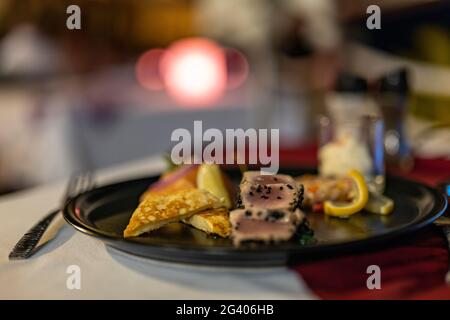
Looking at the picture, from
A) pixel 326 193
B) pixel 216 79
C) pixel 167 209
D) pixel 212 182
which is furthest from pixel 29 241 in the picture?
pixel 216 79

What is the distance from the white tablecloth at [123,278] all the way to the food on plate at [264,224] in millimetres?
46

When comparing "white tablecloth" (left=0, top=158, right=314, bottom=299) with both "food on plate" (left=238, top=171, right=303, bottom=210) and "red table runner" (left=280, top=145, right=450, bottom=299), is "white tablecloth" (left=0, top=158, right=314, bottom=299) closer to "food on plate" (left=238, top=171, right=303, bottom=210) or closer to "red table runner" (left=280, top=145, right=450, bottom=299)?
"red table runner" (left=280, top=145, right=450, bottom=299)

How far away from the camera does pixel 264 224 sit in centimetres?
80

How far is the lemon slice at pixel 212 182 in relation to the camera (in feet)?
3.54

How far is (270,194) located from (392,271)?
9.9 inches

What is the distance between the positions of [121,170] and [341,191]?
0.84 meters

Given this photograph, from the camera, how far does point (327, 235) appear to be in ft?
2.91

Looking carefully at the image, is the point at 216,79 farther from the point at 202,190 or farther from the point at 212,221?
the point at 212,221

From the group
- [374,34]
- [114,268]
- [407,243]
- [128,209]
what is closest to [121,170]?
[128,209]

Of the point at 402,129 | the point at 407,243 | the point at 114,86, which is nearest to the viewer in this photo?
the point at 407,243

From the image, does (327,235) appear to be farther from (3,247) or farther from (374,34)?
(374,34)

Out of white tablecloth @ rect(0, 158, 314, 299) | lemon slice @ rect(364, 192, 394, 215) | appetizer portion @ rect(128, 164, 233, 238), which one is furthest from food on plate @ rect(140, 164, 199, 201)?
lemon slice @ rect(364, 192, 394, 215)

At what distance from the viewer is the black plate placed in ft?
2.33

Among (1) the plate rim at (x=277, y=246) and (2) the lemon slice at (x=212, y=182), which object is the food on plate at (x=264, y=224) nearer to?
(1) the plate rim at (x=277, y=246)
